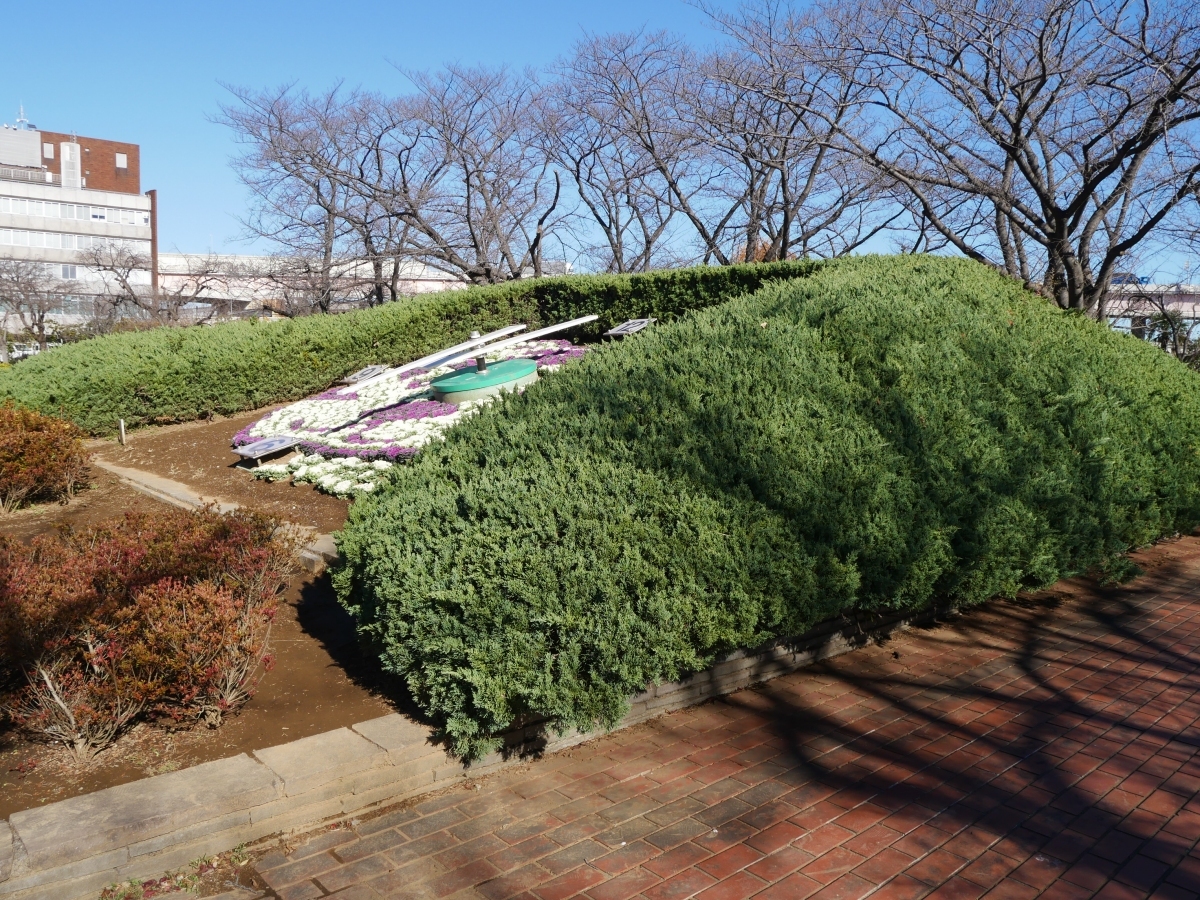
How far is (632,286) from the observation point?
14492mm

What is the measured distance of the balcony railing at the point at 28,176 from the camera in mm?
54250

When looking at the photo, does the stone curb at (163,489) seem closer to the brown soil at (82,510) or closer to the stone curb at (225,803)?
the brown soil at (82,510)

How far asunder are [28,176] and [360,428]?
57.8 metres

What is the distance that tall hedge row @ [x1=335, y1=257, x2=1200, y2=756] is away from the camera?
12.4 feet

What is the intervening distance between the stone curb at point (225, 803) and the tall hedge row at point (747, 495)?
8.8 inches

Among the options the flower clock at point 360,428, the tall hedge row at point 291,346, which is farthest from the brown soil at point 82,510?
the tall hedge row at point 291,346

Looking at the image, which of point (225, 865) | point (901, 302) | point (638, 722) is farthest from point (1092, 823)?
point (901, 302)

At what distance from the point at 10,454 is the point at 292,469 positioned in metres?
2.38

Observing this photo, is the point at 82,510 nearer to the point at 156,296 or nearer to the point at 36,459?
the point at 36,459

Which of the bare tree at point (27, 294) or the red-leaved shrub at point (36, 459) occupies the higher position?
the bare tree at point (27, 294)

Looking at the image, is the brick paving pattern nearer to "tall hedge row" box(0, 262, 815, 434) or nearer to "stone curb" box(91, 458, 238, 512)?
"stone curb" box(91, 458, 238, 512)

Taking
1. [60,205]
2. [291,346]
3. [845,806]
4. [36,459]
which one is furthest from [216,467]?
[60,205]

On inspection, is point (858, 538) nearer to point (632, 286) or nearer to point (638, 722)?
point (638, 722)

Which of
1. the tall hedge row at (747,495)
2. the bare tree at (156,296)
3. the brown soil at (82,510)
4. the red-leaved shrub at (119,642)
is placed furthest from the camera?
the bare tree at (156,296)
